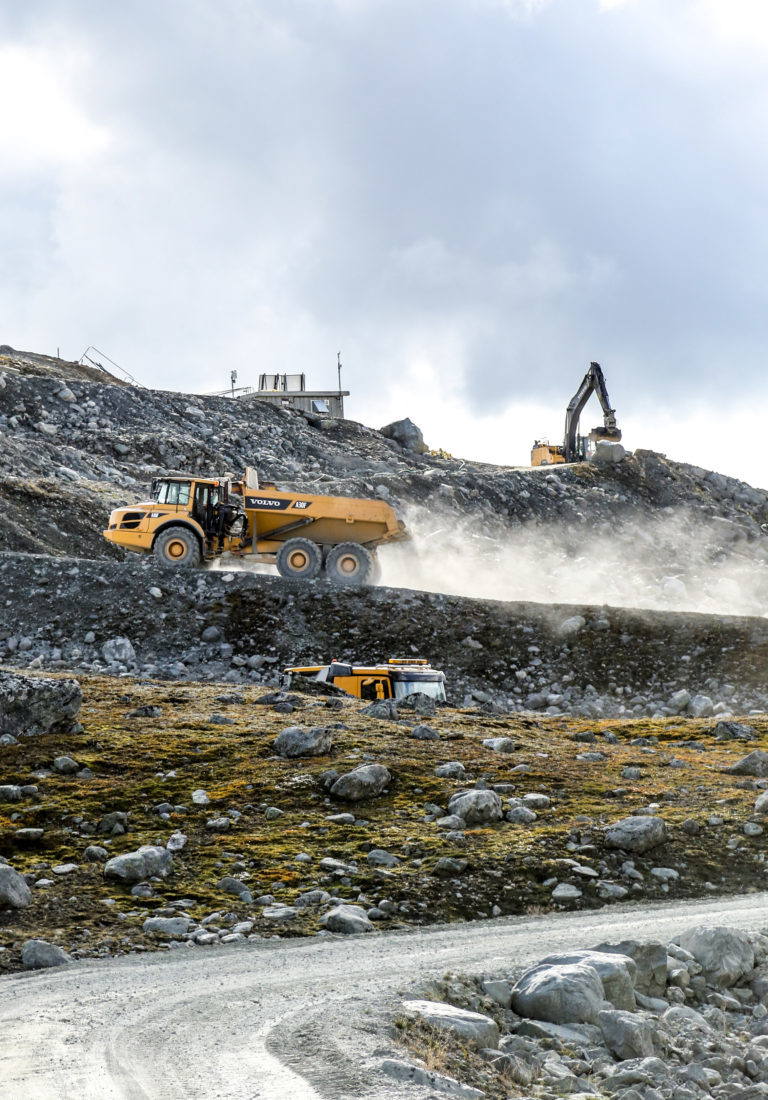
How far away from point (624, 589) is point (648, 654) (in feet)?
A: 43.1

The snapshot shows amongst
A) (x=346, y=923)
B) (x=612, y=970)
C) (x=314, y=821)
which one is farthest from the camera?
(x=314, y=821)

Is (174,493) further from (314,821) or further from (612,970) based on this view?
(612,970)

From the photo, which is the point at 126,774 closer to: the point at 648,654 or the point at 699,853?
the point at 699,853

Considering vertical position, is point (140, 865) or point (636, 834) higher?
point (636, 834)

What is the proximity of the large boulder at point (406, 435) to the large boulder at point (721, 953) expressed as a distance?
53969mm

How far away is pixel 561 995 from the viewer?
6934mm

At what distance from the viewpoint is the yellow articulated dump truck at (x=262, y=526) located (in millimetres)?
27359

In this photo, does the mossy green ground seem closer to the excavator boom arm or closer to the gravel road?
the gravel road

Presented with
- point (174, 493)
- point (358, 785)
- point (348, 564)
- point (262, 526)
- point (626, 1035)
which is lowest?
point (626, 1035)

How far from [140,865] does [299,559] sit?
18.3m

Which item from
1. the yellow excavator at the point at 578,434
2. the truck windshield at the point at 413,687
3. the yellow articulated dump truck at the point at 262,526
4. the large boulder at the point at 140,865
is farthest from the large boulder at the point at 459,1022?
the yellow excavator at the point at 578,434

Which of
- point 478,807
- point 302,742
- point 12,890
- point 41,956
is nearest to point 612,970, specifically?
point 41,956

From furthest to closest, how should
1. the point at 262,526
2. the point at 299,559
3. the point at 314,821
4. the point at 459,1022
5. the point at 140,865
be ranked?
the point at 262,526 → the point at 299,559 → the point at 314,821 → the point at 140,865 → the point at 459,1022

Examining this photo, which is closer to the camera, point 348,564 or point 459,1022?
point 459,1022
